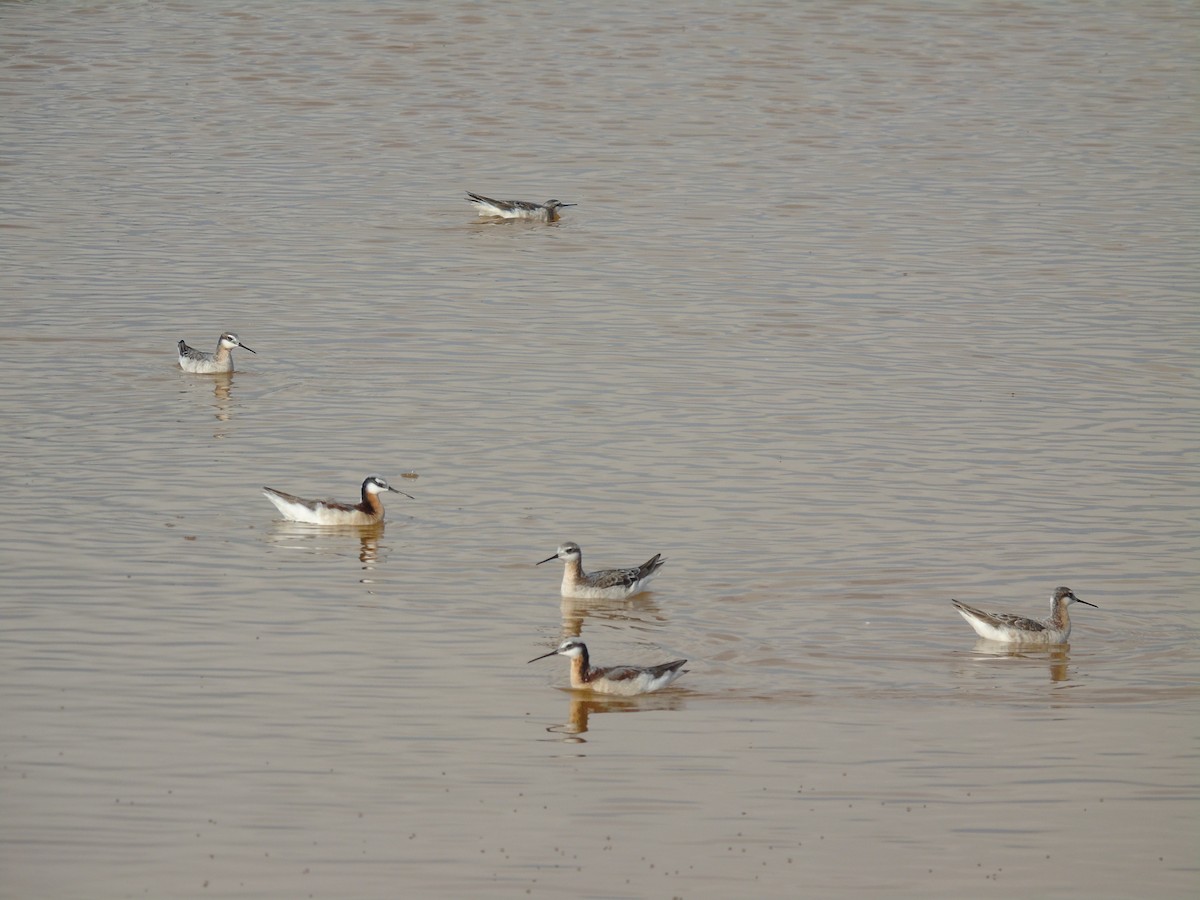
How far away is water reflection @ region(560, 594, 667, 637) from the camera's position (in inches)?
657

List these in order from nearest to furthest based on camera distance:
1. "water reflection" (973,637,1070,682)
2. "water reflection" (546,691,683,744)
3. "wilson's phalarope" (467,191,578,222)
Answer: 1. "water reflection" (546,691,683,744)
2. "water reflection" (973,637,1070,682)
3. "wilson's phalarope" (467,191,578,222)

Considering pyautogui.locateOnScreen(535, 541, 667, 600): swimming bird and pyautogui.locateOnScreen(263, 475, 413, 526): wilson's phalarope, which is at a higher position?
pyautogui.locateOnScreen(535, 541, 667, 600): swimming bird

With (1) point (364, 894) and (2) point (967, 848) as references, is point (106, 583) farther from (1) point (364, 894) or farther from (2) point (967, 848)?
(2) point (967, 848)

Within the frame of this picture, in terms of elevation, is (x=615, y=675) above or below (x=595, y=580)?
above

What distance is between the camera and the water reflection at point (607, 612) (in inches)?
657

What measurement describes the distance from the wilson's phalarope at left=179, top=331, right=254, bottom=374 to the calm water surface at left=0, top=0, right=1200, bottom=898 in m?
0.34

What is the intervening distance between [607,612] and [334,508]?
331 centimetres

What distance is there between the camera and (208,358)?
24172 mm

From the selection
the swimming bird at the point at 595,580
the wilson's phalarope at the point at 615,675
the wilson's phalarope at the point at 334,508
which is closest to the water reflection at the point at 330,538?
the wilson's phalarope at the point at 334,508

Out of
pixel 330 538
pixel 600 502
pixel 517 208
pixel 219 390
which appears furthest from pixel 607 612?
pixel 517 208

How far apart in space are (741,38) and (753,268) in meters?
27.2

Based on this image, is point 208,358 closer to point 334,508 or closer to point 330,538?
point 334,508

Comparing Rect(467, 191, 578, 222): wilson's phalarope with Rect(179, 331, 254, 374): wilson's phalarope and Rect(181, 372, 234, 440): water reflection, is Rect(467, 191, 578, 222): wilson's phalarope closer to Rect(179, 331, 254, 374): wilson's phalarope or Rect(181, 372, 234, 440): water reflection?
Rect(181, 372, 234, 440): water reflection

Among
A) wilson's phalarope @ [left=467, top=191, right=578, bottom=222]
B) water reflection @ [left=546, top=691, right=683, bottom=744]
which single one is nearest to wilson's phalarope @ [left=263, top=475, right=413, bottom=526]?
water reflection @ [left=546, top=691, right=683, bottom=744]
